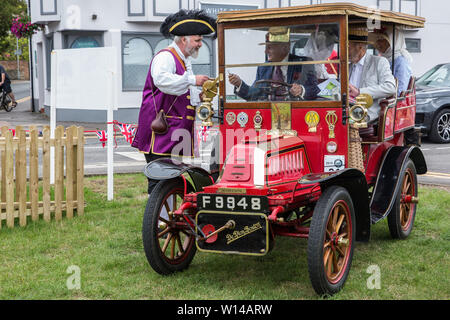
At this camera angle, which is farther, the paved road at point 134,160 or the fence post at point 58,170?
the paved road at point 134,160

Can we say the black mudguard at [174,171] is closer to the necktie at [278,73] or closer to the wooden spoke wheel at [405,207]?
the necktie at [278,73]

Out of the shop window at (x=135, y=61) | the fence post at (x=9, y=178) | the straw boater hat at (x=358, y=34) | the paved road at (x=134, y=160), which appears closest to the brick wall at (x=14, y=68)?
the shop window at (x=135, y=61)

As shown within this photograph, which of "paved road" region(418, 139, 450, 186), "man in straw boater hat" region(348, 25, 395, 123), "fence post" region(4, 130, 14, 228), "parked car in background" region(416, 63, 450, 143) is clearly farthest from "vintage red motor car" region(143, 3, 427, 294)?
"parked car in background" region(416, 63, 450, 143)

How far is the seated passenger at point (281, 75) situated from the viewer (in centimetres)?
521

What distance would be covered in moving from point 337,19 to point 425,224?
282cm

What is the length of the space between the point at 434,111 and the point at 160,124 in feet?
30.0

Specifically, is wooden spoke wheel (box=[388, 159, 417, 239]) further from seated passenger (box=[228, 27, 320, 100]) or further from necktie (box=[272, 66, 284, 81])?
necktie (box=[272, 66, 284, 81])

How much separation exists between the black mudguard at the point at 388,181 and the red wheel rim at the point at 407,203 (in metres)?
0.24

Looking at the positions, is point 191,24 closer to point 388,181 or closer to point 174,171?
point 174,171

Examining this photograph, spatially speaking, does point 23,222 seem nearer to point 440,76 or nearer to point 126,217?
point 126,217

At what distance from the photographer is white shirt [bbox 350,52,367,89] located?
5.98 metres

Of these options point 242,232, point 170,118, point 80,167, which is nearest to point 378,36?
point 170,118

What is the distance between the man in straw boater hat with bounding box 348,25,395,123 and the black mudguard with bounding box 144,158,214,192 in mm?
1648

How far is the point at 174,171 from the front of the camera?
196 inches
